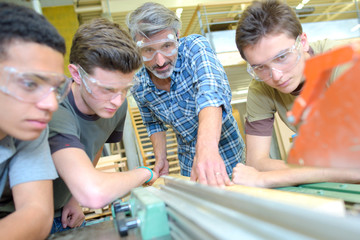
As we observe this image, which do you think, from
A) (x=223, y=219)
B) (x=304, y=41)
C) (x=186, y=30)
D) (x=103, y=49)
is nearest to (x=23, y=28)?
(x=103, y=49)

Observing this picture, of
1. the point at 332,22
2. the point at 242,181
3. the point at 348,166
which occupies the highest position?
the point at 332,22

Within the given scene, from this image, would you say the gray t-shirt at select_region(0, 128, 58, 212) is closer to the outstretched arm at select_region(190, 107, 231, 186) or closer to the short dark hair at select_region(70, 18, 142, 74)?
the short dark hair at select_region(70, 18, 142, 74)

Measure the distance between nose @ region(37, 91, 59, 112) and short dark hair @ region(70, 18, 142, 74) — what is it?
0.46 metres

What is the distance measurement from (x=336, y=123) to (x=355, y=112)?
26mm

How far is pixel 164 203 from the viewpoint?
2.56ft

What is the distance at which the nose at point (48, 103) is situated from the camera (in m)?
0.85

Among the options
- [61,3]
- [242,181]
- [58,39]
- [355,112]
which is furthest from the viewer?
[61,3]

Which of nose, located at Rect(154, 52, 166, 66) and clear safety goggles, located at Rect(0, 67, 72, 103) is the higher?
nose, located at Rect(154, 52, 166, 66)

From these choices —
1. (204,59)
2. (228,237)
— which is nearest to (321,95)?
(228,237)

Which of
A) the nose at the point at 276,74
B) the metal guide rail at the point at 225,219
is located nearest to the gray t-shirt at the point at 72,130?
the metal guide rail at the point at 225,219

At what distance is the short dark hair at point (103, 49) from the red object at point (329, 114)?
3.47 feet

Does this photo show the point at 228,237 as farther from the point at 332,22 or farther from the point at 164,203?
the point at 332,22

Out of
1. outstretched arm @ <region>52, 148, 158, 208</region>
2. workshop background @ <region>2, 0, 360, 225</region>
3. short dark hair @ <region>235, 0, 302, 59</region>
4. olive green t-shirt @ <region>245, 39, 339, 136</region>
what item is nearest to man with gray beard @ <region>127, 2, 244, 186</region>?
olive green t-shirt @ <region>245, 39, 339, 136</region>

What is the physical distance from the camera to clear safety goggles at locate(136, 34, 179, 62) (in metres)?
1.57
